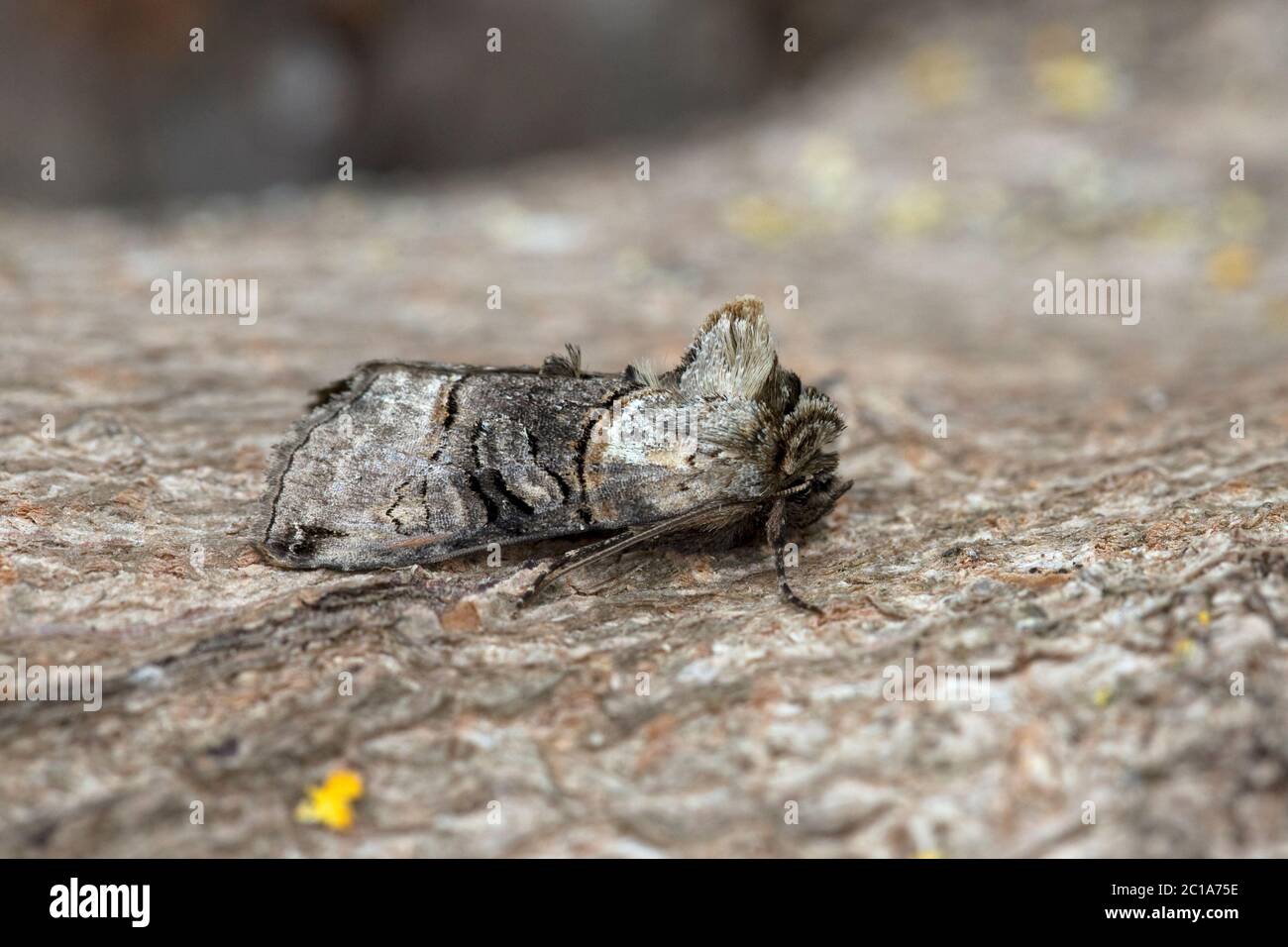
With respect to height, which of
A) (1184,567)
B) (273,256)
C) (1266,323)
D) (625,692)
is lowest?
(625,692)

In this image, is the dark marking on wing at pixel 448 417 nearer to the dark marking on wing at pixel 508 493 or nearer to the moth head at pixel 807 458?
the dark marking on wing at pixel 508 493

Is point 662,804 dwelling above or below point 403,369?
below

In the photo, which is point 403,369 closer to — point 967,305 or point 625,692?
point 625,692

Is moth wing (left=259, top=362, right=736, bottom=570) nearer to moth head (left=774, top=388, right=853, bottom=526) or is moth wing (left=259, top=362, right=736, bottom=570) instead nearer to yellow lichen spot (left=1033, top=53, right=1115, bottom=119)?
moth head (left=774, top=388, right=853, bottom=526)

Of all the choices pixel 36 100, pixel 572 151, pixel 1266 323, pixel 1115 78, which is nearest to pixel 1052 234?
pixel 1266 323

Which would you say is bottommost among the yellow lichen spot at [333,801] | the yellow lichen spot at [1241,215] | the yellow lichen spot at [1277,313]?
the yellow lichen spot at [333,801]

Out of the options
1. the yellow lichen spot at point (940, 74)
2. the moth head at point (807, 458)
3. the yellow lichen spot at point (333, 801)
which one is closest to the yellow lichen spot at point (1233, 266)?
the yellow lichen spot at point (940, 74)
